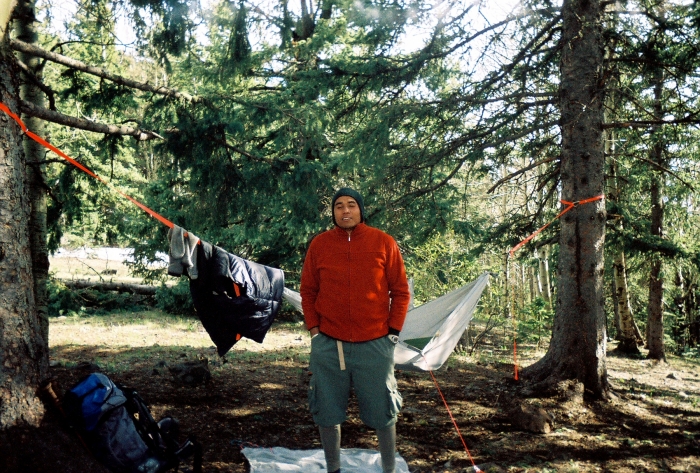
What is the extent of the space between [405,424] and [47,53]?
320cm

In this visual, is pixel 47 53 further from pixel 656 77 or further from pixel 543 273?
pixel 543 273

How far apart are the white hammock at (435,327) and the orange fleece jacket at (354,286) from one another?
1.12 meters

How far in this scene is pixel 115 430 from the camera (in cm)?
202

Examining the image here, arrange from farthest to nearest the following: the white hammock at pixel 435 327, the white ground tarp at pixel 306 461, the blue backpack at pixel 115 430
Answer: the white hammock at pixel 435 327
the white ground tarp at pixel 306 461
the blue backpack at pixel 115 430

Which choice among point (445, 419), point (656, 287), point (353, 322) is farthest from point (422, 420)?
point (656, 287)

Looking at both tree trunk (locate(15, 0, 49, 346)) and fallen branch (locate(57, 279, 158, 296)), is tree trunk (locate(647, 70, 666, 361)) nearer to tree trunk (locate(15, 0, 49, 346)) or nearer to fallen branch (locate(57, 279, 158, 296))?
tree trunk (locate(15, 0, 49, 346))

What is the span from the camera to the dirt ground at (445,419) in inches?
106

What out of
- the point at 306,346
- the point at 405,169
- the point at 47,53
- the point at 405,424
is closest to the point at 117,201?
the point at 306,346

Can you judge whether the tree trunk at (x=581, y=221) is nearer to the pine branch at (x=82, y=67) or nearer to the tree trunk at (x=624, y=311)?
the pine branch at (x=82, y=67)

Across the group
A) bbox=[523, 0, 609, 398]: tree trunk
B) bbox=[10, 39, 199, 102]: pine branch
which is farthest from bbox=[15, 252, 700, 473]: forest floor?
bbox=[10, 39, 199, 102]: pine branch

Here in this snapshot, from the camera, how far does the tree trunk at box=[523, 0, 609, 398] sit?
3686 mm

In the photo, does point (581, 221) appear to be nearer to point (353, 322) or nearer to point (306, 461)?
point (353, 322)

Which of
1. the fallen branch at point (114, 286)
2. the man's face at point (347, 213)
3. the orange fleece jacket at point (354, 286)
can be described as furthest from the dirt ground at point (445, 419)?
the fallen branch at point (114, 286)

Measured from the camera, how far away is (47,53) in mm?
3115
